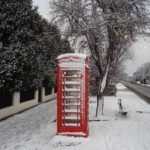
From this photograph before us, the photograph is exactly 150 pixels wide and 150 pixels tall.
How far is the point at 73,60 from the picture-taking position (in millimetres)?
5297

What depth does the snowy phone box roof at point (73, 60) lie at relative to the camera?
526 centimetres

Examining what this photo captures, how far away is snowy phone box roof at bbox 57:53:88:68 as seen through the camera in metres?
5.26

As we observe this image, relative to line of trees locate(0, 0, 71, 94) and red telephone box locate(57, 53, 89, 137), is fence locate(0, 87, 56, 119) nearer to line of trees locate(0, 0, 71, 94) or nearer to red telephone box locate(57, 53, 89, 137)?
line of trees locate(0, 0, 71, 94)

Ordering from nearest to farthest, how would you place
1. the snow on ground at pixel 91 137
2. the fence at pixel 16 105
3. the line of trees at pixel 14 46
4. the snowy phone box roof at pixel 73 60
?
the snow on ground at pixel 91 137 → the snowy phone box roof at pixel 73 60 → the line of trees at pixel 14 46 → the fence at pixel 16 105

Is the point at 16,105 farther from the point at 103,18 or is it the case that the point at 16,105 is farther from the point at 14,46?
the point at 103,18

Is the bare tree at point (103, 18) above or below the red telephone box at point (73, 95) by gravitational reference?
above

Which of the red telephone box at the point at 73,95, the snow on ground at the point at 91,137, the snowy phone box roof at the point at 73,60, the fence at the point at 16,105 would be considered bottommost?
the snow on ground at the point at 91,137

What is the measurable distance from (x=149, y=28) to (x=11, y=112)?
8.74m

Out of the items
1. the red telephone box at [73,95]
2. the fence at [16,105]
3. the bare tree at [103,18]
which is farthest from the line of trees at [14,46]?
the red telephone box at [73,95]

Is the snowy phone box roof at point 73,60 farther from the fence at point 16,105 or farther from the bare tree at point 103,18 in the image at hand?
the fence at point 16,105

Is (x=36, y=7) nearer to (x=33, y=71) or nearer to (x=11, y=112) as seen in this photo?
(x=33, y=71)

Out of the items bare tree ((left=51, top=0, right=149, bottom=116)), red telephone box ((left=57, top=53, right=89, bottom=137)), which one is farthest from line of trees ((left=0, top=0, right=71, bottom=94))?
red telephone box ((left=57, top=53, right=89, bottom=137))

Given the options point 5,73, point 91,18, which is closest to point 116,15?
point 91,18

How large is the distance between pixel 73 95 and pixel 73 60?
3.53 feet
